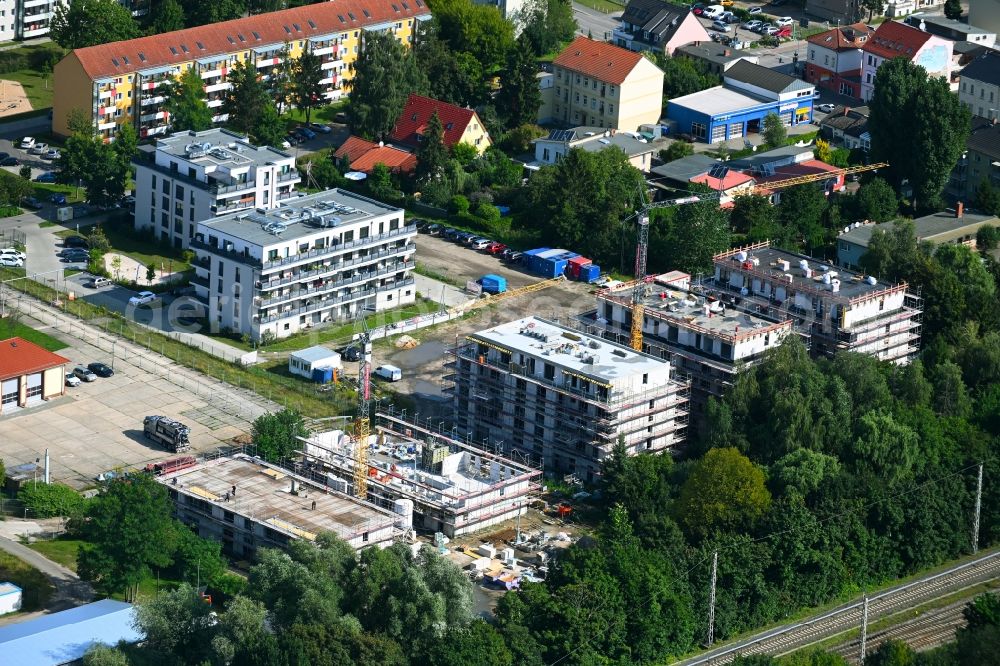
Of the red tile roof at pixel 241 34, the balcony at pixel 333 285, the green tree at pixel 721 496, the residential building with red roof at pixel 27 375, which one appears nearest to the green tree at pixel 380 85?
the red tile roof at pixel 241 34

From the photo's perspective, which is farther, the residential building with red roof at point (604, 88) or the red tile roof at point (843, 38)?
the red tile roof at point (843, 38)

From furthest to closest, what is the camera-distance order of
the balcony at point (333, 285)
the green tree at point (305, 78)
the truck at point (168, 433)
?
the green tree at point (305, 78)
the balcony at point (333, 285)
the truck at point (168, 433)

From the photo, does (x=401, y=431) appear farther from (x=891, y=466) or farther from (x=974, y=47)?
(x=974, y=47)

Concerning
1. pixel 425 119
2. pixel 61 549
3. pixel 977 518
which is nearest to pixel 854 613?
pixel 977 518

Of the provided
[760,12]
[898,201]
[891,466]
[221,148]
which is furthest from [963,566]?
[760,12]

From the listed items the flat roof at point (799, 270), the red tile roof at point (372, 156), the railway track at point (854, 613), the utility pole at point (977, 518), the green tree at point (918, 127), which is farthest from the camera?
the red tile roof at point (372, 156)

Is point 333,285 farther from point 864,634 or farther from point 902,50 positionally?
point 902,50

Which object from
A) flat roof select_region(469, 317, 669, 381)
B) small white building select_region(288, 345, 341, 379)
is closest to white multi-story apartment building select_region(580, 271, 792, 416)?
flat roof select_region(469, 317, 669, 381)

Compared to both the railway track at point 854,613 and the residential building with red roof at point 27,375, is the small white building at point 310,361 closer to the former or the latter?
the residential building with red roof at point 27,375
